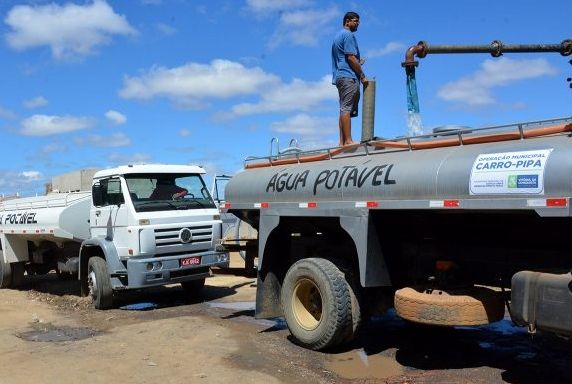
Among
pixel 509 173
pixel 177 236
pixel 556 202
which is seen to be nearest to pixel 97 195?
pixel 177 236

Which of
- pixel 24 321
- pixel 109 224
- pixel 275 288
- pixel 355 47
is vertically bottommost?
pixel 24 321

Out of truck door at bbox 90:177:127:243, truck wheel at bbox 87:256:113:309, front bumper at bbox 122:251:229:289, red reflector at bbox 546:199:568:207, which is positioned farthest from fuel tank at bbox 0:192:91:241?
red reflector at bbox 546:199:568:207

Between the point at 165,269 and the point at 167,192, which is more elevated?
the point at 167,192

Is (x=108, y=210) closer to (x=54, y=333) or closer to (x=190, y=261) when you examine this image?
(x=190, y=261)

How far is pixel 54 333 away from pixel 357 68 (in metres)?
5.49

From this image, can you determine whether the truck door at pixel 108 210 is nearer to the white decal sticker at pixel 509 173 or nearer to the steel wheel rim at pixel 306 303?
the steel wheel rim at pixel 306 303

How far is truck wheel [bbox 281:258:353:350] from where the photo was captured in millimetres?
6488

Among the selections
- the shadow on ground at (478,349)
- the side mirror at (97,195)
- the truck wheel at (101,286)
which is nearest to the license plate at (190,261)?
the truck wheel at (101,286)

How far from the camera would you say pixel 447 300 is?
5.44 m

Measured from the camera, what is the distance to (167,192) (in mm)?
10867

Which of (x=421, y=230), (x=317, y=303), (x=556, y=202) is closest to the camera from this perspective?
(x=556, y=202)

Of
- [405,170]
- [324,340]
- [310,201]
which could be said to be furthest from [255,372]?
[405,170]

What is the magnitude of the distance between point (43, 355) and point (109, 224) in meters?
3.84

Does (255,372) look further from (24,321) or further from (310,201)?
(24,321)
